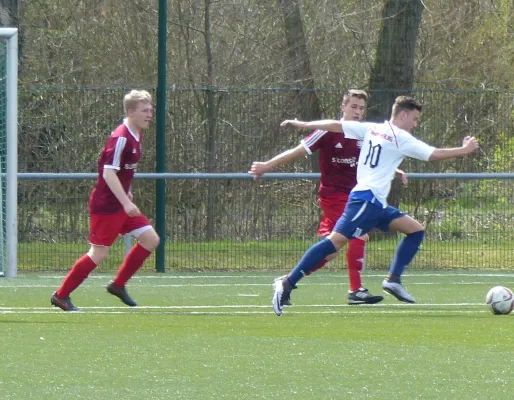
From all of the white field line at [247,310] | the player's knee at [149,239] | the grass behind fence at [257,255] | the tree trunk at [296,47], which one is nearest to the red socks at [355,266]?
the white field line at [247,310]

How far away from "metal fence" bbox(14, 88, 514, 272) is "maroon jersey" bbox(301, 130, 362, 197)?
429cm

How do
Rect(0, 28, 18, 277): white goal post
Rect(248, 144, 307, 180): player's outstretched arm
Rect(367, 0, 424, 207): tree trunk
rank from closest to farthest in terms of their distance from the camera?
Rect(248, 144, 307, 180): player's outstretched arm, Rect(0, 28, 18, 277): white goal post, Rect(367, 0, 424, 207): tree trunk

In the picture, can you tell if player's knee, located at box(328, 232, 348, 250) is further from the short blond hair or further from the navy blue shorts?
the short blond hair

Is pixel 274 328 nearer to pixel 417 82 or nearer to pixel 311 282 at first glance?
pixel 311 282

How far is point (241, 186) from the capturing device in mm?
15836

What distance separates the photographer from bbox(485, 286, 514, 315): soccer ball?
961cm

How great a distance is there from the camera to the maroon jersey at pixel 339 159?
11.1 m

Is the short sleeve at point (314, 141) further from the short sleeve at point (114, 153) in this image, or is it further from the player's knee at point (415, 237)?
the short sleeve at point (114, 153)

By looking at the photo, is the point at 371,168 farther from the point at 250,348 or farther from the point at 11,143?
the point at 11,143

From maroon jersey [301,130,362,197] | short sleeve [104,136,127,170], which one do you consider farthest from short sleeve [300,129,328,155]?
short sleeve [104,136,127,170]

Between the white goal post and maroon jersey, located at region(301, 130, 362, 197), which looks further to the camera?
the white goal post

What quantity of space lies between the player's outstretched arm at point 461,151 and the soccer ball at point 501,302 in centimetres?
110

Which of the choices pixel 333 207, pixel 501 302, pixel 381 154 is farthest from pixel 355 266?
pixel 501 302

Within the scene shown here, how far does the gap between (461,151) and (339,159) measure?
1959 mm
